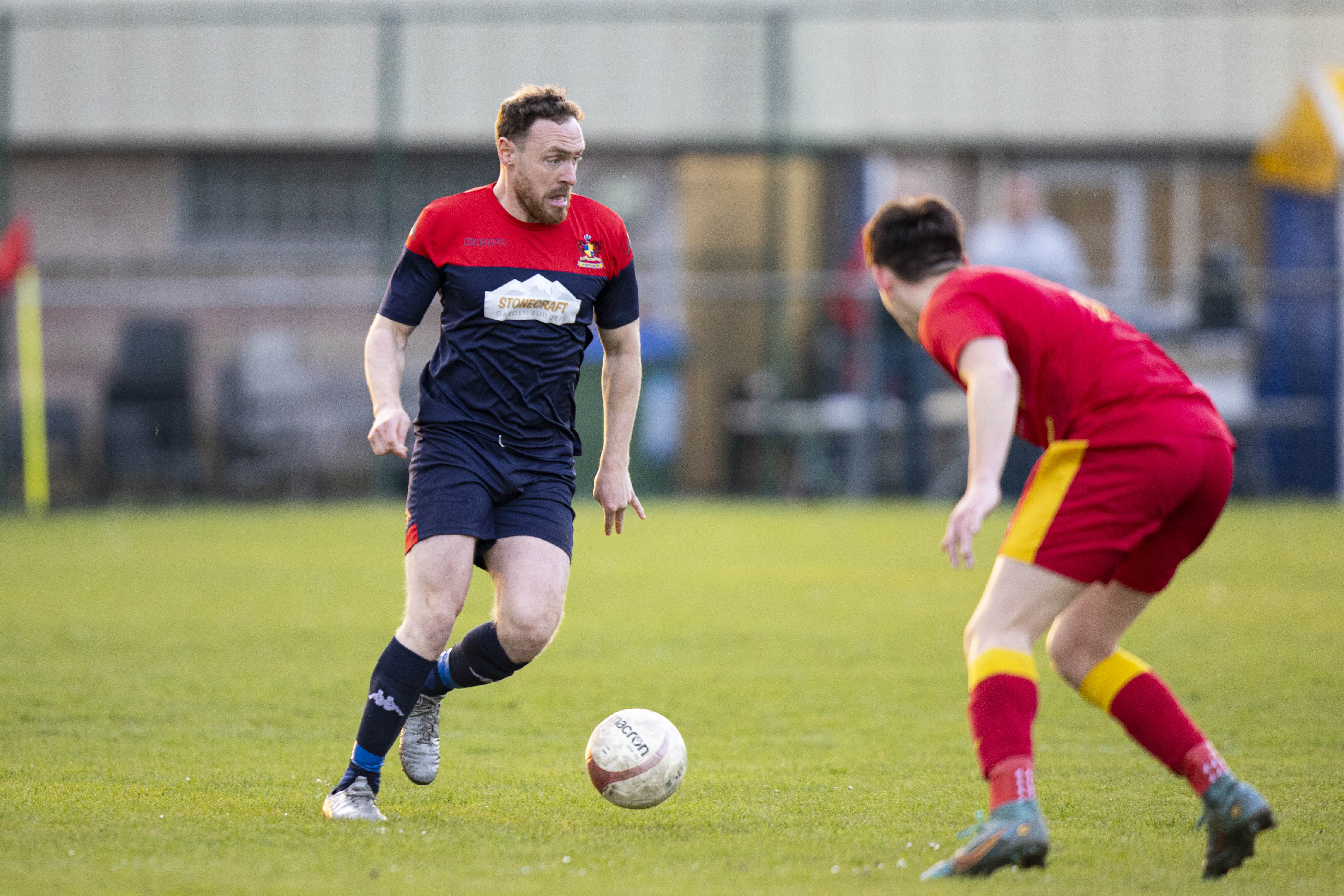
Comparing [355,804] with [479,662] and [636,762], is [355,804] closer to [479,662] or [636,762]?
[479,662]

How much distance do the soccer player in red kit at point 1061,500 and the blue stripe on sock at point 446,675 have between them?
5.80 feet

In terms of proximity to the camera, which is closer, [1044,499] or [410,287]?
[1044,499]

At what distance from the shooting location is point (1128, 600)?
13.6ft

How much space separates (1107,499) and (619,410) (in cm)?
182

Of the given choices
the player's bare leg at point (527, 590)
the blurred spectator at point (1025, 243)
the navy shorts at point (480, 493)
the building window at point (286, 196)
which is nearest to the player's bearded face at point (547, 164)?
the navy shorts at point (480, 493)

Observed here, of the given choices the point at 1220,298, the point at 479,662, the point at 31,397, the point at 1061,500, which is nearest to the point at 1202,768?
the point at 1061,500

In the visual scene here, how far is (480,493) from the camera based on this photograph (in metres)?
4.77

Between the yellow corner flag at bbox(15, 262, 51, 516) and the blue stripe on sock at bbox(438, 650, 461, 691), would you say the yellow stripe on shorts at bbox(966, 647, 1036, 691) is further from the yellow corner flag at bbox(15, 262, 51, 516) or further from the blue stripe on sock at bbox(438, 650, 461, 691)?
the yellow corner flag at bbox(15, 262, 51, 516)

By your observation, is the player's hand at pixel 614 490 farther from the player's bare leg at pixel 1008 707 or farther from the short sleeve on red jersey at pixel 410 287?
the player's bare leg at pixel 1008 707

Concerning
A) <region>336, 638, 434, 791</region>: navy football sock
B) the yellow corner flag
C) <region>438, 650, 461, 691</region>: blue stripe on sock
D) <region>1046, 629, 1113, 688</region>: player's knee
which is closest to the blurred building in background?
the yellow corner flag

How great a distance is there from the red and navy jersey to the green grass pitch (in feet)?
4.10

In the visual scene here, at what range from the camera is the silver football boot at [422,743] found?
16.5 ft

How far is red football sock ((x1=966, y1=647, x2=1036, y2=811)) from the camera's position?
12.6ft

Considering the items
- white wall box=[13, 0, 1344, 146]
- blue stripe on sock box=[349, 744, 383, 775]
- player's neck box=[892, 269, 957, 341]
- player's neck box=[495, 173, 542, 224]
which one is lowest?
blue stripe on sock box=[349, 744, 383, 775]
